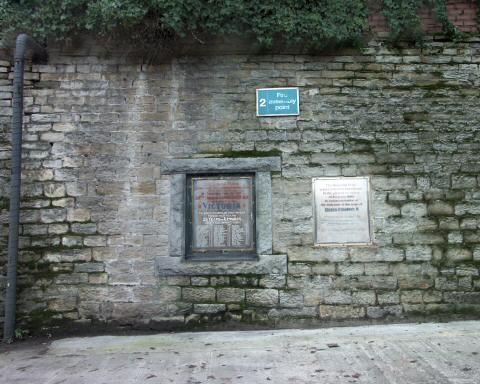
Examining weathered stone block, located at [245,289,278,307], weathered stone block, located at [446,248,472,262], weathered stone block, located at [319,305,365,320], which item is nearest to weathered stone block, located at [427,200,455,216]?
weathered stone block, located at [446,248,472,262]

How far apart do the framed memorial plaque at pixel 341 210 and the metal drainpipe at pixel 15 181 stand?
3260 mm

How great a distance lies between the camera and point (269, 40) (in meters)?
4.28

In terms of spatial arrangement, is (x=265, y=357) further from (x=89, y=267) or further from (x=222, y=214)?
(x=89, y=267)

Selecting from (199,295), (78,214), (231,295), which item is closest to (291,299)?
(231,295)

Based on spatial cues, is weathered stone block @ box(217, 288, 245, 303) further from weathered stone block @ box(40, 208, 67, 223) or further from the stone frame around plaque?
weathered stone block @ box(40, 208, 67, 223)

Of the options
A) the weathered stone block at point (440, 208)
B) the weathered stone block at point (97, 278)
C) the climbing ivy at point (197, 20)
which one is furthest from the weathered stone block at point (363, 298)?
the climbing ivy at point (197, 20)

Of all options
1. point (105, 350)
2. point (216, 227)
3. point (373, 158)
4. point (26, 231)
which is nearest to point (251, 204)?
point (216, 227)

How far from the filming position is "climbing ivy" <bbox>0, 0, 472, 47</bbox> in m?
4.14

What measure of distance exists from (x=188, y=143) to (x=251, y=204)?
1.00 metres

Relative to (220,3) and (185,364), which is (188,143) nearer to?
(220,3)

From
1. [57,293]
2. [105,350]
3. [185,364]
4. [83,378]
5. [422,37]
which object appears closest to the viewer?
[83,378]

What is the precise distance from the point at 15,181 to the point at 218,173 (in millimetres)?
2202

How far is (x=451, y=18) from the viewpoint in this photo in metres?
4.63

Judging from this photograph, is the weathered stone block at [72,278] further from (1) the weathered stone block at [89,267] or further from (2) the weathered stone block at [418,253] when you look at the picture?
(2) the weathered stone block at [418,253]
